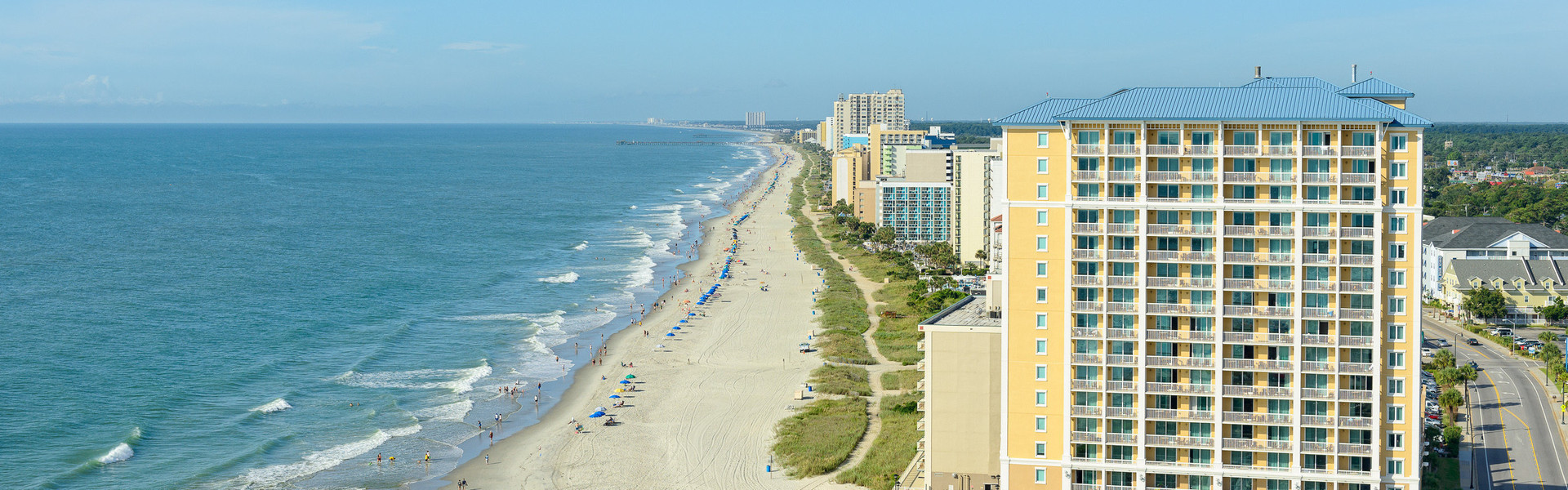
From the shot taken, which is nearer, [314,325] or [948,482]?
[948,482]

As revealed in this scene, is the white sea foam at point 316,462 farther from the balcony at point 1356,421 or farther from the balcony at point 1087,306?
the balcony at point 1356,421

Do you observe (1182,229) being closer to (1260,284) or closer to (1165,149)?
(1165,149)

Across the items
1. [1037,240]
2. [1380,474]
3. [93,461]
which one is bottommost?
[93,461]

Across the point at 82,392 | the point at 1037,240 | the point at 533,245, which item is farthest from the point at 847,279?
the point at 1037,240

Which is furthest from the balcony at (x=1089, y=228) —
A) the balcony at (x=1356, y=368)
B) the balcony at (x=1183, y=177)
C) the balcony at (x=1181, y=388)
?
the balcony at (x=1356, y=368)

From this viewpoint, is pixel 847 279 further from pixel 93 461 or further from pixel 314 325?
pixel 93 461

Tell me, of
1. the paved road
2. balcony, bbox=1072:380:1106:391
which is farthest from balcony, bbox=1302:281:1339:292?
the paved road

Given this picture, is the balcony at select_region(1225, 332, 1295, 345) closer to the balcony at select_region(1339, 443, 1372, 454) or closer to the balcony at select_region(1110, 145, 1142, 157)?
the balcony at select_region(1339, 443, 1372, 454)
